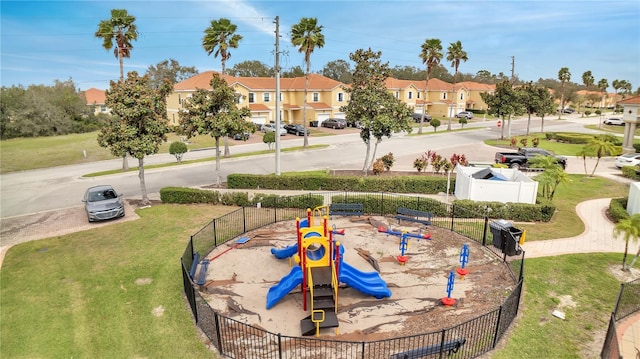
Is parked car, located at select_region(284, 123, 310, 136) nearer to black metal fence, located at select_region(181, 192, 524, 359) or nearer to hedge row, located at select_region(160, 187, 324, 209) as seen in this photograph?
hedge row, located at select_region(160, 187, 324, 209)

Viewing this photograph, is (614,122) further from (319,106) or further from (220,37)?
(220,37)

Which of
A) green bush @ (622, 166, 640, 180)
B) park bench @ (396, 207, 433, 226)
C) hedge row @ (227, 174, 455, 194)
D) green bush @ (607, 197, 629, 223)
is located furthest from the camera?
green bush @ (622, 166, 640, 180)

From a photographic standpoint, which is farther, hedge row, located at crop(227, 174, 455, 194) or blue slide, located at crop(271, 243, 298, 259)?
hedge row, located at crop(227, 174, 455, 194)

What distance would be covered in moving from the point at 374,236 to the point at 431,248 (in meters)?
2.55

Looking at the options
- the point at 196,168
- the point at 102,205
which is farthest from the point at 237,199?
the point at 196,168

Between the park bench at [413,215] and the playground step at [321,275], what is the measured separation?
8.16 metres

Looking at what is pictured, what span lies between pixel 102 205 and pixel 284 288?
1301 cm

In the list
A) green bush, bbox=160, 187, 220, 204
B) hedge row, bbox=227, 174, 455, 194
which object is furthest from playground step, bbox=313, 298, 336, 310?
hedge row, bbox=227, 174, 455, 194

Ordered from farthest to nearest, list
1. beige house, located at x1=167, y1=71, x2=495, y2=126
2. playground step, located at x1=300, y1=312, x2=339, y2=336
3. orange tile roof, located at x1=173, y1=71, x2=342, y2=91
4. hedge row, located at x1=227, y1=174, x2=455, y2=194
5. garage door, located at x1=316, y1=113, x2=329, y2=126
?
garage door, located at x1=316, y1=113, x2=329, y2=126 → beige house, located at x1=167, y1=71, x2=495, y2=126 → orange tile roof, located at x1=173, y1=71, x2=342, y2=91 → hedge row, located at x1=227, y1=174, x2=455, y2=194 → playground step, located at x1=300, y1=312, x2=339, y2=336

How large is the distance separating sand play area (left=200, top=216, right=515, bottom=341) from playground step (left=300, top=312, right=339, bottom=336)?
258 mm

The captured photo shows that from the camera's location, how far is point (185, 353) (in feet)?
30.8

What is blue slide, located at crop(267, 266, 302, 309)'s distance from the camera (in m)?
11.3

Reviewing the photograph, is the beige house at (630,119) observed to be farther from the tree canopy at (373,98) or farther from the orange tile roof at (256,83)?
the orange tile roof at (256,83)

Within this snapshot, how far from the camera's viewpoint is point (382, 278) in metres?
13.1
